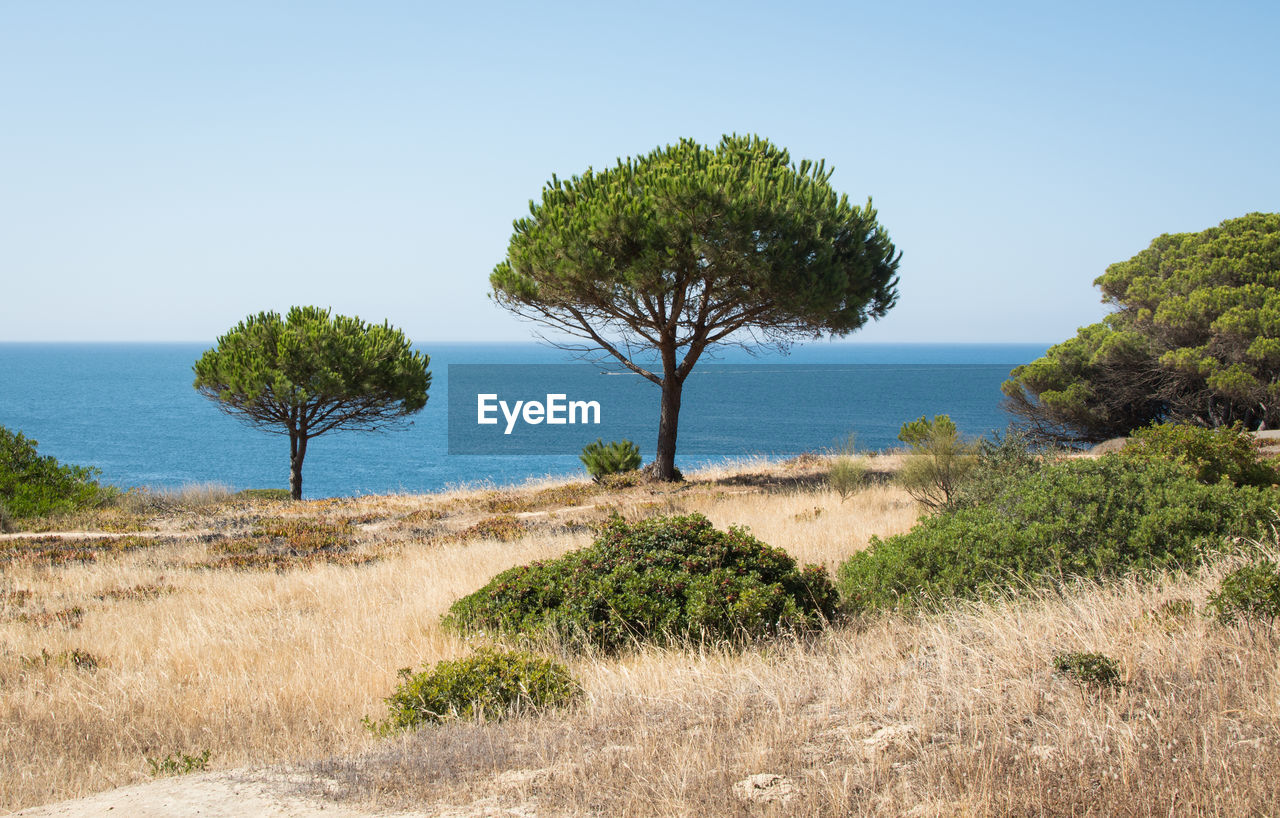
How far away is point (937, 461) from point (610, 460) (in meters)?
11.9

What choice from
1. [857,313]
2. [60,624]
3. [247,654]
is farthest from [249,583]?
[857,313]

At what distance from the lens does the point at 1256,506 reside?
7.18 metres

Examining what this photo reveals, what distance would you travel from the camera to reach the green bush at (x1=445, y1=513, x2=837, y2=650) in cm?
640

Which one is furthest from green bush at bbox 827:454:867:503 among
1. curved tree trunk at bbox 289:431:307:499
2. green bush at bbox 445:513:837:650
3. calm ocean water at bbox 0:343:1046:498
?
curved tree trunk at bbox 289:431:307:499

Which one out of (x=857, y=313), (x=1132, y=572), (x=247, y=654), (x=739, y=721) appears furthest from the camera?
(x=857, y=313)

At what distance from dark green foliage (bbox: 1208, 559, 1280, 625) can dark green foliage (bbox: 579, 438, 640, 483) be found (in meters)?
18.3

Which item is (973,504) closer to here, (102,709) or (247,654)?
(247,654)

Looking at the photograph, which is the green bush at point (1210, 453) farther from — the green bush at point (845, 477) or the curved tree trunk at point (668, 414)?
the curved tree trunk at point (668, 414)

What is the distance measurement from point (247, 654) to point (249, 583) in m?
4.16

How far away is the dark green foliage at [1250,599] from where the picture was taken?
4.93 metres

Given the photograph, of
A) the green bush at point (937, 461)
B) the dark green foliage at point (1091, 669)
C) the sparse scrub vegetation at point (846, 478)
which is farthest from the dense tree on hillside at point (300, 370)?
the dark green foliage at point (1091, 669)

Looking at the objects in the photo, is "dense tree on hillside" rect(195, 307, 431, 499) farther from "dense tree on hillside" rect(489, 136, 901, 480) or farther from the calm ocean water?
"dense tree on hillside" rect(489, 136, 901, 480)

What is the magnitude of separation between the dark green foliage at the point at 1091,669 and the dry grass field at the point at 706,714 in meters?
0.08

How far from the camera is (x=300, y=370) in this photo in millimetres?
26969
